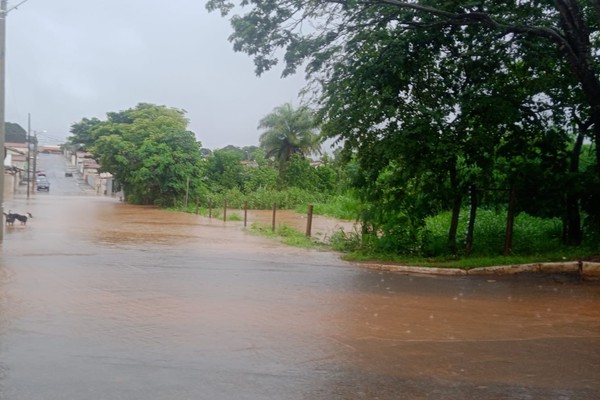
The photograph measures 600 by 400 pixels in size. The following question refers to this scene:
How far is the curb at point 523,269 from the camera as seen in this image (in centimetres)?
973

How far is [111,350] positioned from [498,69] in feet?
32.2

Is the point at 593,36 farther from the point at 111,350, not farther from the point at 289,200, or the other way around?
the point at 289,200

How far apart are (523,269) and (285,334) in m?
5.99

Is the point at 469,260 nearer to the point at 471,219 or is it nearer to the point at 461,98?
the point at 471,219

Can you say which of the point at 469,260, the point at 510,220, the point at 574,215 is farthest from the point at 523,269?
the point at 574,215

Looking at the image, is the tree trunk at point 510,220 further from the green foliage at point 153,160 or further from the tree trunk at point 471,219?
the green foliage at point 153,160

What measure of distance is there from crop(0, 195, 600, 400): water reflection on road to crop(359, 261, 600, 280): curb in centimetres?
48

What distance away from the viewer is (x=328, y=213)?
35.5 metres

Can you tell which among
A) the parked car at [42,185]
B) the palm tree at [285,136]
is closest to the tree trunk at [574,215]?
the palm tree at [285,136]

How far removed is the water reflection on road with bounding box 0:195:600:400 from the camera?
14.9 feet

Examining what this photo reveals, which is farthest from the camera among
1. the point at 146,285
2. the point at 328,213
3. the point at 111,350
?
the point at 328,213

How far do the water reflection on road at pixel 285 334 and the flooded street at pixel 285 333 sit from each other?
0.06 ft

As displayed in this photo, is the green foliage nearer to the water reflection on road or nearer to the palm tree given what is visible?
the palm tree

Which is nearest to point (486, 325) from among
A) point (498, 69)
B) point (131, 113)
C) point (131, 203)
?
point (498, 69)
